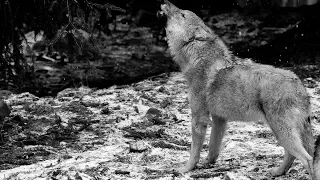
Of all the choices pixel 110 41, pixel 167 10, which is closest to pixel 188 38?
pixel 167 10

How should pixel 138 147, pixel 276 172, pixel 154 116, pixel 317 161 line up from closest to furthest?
pixel 317 161 < pixel 276 172 < pixel 138 147 < pixel 154 116

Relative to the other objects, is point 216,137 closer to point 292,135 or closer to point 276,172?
point 276,172

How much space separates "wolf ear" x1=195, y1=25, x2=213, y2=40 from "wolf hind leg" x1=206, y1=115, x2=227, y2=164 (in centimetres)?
101

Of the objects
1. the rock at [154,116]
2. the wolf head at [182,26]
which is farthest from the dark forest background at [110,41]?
the wolf head at [182,26]

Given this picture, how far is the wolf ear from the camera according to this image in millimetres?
6688

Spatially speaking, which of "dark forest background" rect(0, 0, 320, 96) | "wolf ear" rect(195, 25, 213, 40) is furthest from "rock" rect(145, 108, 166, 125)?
"wolf ear" rect(195, 25, 213, 40)

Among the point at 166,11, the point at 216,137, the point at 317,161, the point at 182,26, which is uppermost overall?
the point at 166,11

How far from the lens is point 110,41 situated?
1612 centimetres

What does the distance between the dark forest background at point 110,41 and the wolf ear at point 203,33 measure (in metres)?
1.80

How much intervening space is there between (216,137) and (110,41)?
9.99 meters

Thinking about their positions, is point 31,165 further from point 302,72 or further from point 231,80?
point 302,72

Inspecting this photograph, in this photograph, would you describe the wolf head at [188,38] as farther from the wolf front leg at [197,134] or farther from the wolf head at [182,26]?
the wolf front leg at [197,134]

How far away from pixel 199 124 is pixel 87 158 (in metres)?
1.53

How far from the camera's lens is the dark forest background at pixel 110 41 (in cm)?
855
